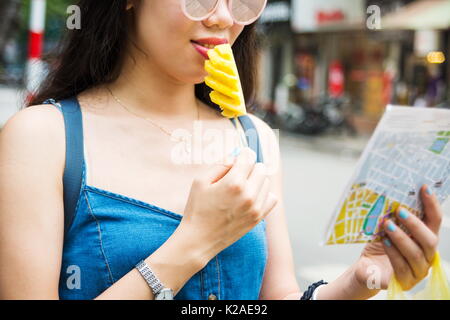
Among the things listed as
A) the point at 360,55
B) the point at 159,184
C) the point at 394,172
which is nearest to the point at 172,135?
the point at 159,184

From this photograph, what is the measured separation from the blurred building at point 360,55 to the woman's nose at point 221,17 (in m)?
11.3

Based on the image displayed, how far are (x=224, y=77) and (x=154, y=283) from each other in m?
0.51

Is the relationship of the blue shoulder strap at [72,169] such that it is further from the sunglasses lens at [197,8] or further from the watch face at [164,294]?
the sunglasses lens at [197,8]

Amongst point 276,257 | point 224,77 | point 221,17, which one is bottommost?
point 276,257

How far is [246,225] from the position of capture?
4.45ft

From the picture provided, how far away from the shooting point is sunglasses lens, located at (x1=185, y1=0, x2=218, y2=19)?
140 cm

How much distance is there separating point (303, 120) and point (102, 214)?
14100mm

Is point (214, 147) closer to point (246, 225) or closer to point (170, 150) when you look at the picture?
point (170, 150)

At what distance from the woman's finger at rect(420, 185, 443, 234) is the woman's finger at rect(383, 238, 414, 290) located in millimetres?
117

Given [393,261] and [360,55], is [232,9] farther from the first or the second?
[360,55]

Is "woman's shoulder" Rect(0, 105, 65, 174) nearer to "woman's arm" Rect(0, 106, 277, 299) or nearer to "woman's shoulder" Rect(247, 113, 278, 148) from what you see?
"woman's arm" Rect(0, 106, 277, 299)

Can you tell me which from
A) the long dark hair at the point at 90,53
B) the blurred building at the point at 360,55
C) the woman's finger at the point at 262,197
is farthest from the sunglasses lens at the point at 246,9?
the blurred building at the point at 360,55

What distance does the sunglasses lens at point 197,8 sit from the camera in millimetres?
1397

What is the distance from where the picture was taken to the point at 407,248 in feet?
4.81
